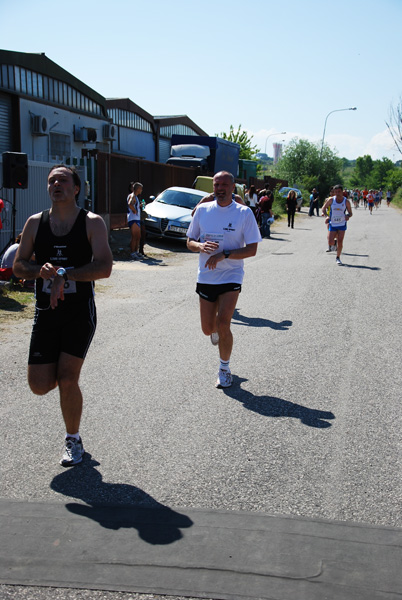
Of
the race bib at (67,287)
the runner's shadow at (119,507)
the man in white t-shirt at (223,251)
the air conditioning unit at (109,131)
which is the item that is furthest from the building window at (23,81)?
the runner's shadow at (119,507)

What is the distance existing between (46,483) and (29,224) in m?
1.61

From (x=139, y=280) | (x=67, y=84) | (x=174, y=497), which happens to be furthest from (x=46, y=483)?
(x=67, y=84)

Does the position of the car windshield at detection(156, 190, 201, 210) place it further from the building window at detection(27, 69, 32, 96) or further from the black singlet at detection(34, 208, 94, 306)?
the black singlet at detection(34, 208, 94, 306)

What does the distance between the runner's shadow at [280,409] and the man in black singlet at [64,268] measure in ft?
6.04

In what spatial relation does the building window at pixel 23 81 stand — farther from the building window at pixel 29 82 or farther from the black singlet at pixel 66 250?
the black singlet at pixel 66 250

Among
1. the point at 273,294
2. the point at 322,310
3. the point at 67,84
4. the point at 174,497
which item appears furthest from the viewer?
the point at 67,84

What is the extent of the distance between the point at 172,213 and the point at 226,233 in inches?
550

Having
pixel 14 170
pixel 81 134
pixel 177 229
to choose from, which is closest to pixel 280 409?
pixel 14 170

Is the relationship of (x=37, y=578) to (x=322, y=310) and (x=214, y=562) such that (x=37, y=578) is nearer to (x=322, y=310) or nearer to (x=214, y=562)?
(x=214, y=562)

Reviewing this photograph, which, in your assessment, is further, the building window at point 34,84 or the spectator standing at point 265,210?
the building window at point 34,84

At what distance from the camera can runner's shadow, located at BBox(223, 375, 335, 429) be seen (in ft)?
16.4

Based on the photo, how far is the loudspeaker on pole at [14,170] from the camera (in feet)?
39.8

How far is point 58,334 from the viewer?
12.9 feet

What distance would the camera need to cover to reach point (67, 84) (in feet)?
95.6
